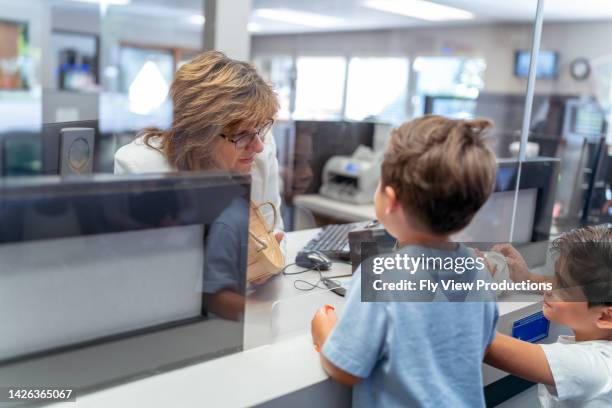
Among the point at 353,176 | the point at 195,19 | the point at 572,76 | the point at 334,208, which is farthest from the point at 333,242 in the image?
the point at 195,19

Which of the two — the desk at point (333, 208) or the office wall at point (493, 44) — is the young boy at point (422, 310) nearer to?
the desk at point (333, 208)

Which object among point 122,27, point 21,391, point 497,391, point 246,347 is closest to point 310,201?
point 497,391

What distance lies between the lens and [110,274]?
0.71m

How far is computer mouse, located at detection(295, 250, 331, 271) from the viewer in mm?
1216

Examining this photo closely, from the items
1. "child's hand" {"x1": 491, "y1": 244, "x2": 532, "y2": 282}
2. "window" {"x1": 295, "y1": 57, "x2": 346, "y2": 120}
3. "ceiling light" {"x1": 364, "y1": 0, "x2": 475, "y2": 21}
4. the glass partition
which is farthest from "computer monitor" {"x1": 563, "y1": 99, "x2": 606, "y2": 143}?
"child's hand" {"x1": 491, "y1": 244, "x2": 532, "y2": 282}

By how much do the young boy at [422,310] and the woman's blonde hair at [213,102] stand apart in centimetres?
50

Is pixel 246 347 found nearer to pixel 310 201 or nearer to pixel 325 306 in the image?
pixel 325 306

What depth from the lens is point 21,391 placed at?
26.5 inches

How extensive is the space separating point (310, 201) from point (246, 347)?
2.23 meters

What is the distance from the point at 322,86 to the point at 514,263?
24.7 ft

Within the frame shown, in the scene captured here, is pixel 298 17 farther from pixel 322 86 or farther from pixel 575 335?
pixel 575 335

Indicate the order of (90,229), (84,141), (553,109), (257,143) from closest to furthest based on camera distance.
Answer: (90,229) → (84,141) → (257,143) → (553,109)

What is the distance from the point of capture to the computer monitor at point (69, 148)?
1.03 metres

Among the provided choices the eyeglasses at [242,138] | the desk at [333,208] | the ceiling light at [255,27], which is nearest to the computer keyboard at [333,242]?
the eyeglasses at [242,138]
